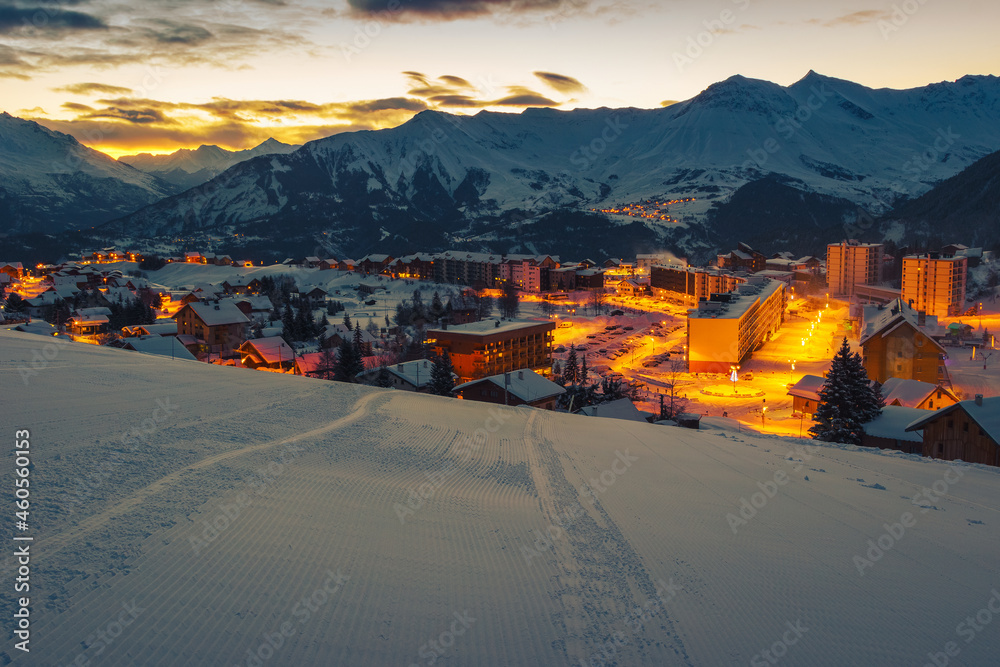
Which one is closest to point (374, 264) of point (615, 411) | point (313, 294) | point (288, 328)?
point (313, 294)

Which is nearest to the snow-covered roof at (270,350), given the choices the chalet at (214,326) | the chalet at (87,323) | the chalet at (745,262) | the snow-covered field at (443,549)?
the chalet at (214,326)

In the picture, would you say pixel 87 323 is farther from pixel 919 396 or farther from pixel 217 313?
pixel 919 396

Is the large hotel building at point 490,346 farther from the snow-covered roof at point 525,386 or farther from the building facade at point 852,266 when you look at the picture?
the building facade at point 852,266

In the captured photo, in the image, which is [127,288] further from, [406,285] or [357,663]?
[357,663]

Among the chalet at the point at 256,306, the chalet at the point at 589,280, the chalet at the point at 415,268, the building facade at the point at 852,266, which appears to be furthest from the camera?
the chalet at the point at 415,268

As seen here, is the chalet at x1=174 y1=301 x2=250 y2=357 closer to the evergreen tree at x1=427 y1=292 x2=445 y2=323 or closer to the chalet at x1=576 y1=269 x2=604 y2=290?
the evergreen tree at x1=427 y1=292 x2=445 y2=323

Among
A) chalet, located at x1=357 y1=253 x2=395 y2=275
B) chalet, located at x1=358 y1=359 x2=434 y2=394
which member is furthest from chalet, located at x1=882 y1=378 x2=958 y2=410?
chalet, located at x1=357 y1=253 x2=395 y2=275

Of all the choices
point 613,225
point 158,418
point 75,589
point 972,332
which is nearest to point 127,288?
point 158,418
